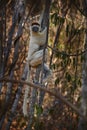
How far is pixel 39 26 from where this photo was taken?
13.3ft

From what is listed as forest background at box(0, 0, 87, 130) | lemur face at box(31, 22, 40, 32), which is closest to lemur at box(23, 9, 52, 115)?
lemur face at box(31, 22, 40, 32)

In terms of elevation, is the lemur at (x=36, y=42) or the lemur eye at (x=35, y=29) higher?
the lemur eye at (x=35, y=29)

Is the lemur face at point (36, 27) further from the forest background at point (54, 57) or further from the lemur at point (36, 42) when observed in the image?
the forest background at point (54, 57)

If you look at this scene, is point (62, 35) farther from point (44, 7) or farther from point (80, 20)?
point (44, 7)

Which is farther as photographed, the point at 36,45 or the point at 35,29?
the point at 36,45

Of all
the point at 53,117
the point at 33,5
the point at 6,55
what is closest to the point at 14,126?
the point at 53,117

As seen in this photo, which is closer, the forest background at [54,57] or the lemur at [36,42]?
the lemur at [36,42]

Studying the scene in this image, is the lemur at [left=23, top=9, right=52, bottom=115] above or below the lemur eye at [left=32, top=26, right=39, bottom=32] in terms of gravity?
below

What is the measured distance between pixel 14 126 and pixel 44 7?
5.43 m

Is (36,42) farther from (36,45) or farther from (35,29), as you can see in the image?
(35,29)

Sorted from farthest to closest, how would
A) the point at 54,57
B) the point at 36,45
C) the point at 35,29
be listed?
the point at 54,57 < the point at 36,45 < the point at 35,29

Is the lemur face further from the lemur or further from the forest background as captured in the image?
the forest background

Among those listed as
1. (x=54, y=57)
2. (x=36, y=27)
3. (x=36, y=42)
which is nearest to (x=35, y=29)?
(x=36, y=27)

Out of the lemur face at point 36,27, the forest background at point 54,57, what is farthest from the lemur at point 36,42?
the forest background at point 54,57
